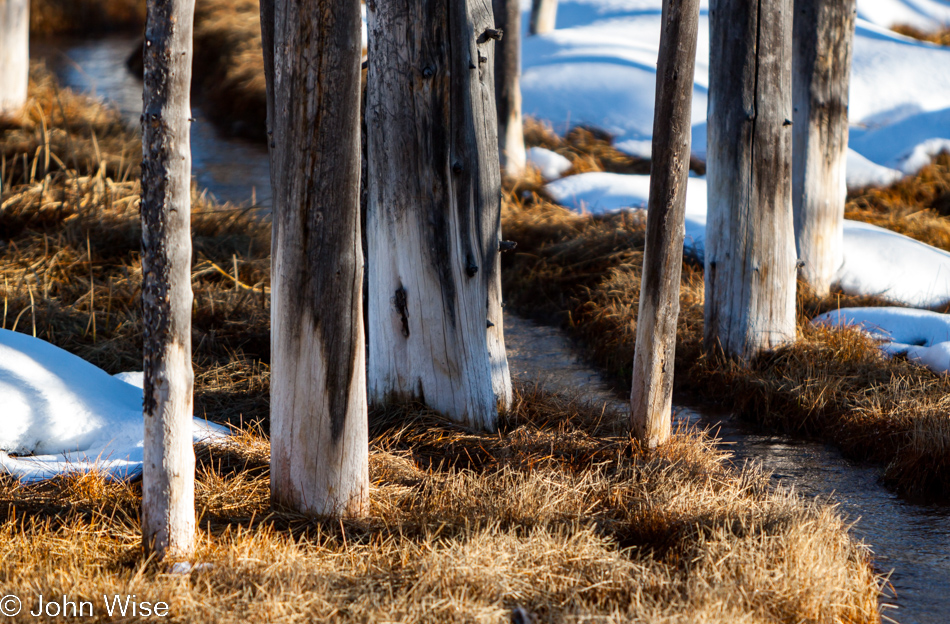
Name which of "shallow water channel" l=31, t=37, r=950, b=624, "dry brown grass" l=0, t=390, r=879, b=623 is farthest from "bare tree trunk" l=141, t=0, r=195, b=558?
"shallow water channel" l=31, t=37, r=950, b=624

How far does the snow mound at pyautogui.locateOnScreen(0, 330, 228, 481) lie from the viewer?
3.12 m

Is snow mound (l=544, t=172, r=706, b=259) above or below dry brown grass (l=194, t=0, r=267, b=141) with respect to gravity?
below

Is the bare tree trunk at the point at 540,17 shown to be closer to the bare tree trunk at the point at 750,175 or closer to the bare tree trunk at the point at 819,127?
the bare tree trunk at the point at 819,127

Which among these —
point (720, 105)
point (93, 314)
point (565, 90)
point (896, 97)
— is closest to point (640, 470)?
point (720, 105)

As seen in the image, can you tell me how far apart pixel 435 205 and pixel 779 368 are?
232 cm

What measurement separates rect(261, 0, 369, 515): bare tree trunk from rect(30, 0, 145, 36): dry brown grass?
64.4 ft

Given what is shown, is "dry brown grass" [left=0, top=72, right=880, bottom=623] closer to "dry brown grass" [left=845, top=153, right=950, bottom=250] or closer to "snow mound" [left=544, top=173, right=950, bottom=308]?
"snow mound" [left=544, top=173, right=950, bottom=308]

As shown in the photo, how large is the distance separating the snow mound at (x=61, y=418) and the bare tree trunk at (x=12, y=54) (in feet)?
21.8

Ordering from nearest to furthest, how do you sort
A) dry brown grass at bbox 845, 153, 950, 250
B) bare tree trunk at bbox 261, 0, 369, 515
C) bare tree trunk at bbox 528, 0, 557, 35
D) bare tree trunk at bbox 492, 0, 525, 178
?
bare tree trunk at bbox 261, 0, 369, 515 < dry brown grass at bbox 845, 153, 950, 250 < bare tree trunk at bbox 492, 0, 525, 178 < bare tree trunk at bbox 528, 0, 557, 35

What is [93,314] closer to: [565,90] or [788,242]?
[788,242]

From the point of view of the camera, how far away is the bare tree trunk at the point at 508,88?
345 inches

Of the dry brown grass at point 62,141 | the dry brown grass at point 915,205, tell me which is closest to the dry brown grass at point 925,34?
the dry brown grass at point 915,205

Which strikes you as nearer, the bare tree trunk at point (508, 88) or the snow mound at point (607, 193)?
the snow mound at point (607, 193)

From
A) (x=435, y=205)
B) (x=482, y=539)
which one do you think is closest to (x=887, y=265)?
(x=435, y=205)
